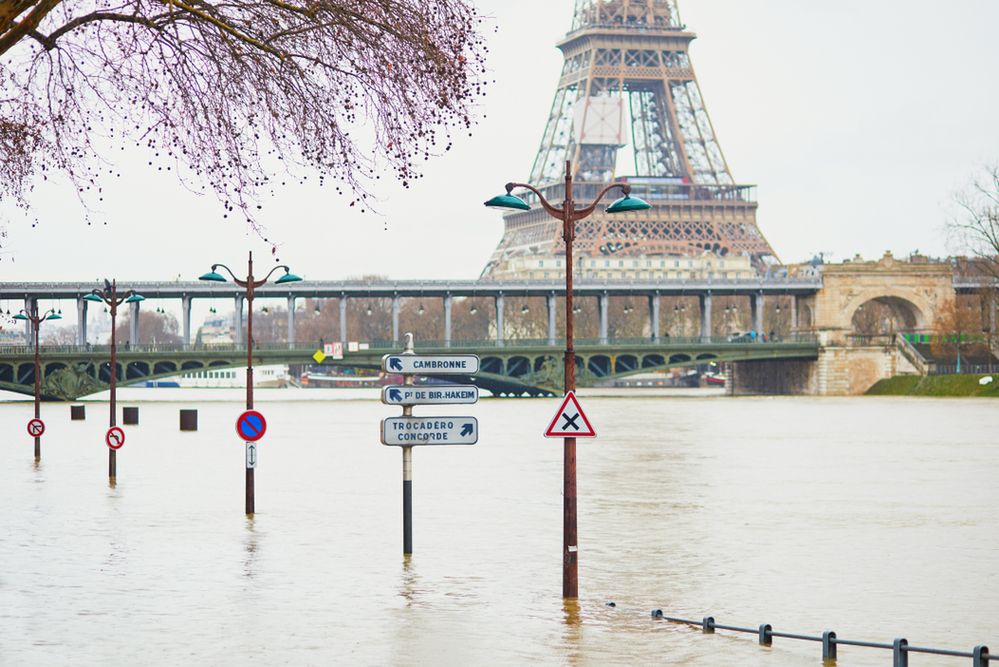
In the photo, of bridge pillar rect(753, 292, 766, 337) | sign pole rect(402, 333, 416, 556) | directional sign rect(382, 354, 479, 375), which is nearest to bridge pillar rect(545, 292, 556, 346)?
bridge pillar rect(753, 292, 766, 337)

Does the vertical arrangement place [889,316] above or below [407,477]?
above

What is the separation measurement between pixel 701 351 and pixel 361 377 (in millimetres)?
79429

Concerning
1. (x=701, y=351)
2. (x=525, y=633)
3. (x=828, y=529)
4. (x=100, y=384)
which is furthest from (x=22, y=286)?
(x=525, y=633)

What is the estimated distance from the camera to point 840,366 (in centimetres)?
12675

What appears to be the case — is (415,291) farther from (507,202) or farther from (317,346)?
(507,202)

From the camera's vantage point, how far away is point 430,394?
66.7 feet

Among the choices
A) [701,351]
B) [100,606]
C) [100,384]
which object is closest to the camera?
[100,606]

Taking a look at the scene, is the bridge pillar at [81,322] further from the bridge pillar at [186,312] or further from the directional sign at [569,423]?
the directional sign at [569,423]

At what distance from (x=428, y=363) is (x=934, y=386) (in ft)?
327

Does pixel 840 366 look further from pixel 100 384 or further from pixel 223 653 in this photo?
pixel 223 653

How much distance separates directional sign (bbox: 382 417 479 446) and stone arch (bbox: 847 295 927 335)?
118 metres

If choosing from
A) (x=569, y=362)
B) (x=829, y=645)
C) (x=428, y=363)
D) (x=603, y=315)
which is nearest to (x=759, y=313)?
(x=603, y=315)

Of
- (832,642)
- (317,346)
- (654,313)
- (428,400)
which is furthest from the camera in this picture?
(654,313)

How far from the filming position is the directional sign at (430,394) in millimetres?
20203
